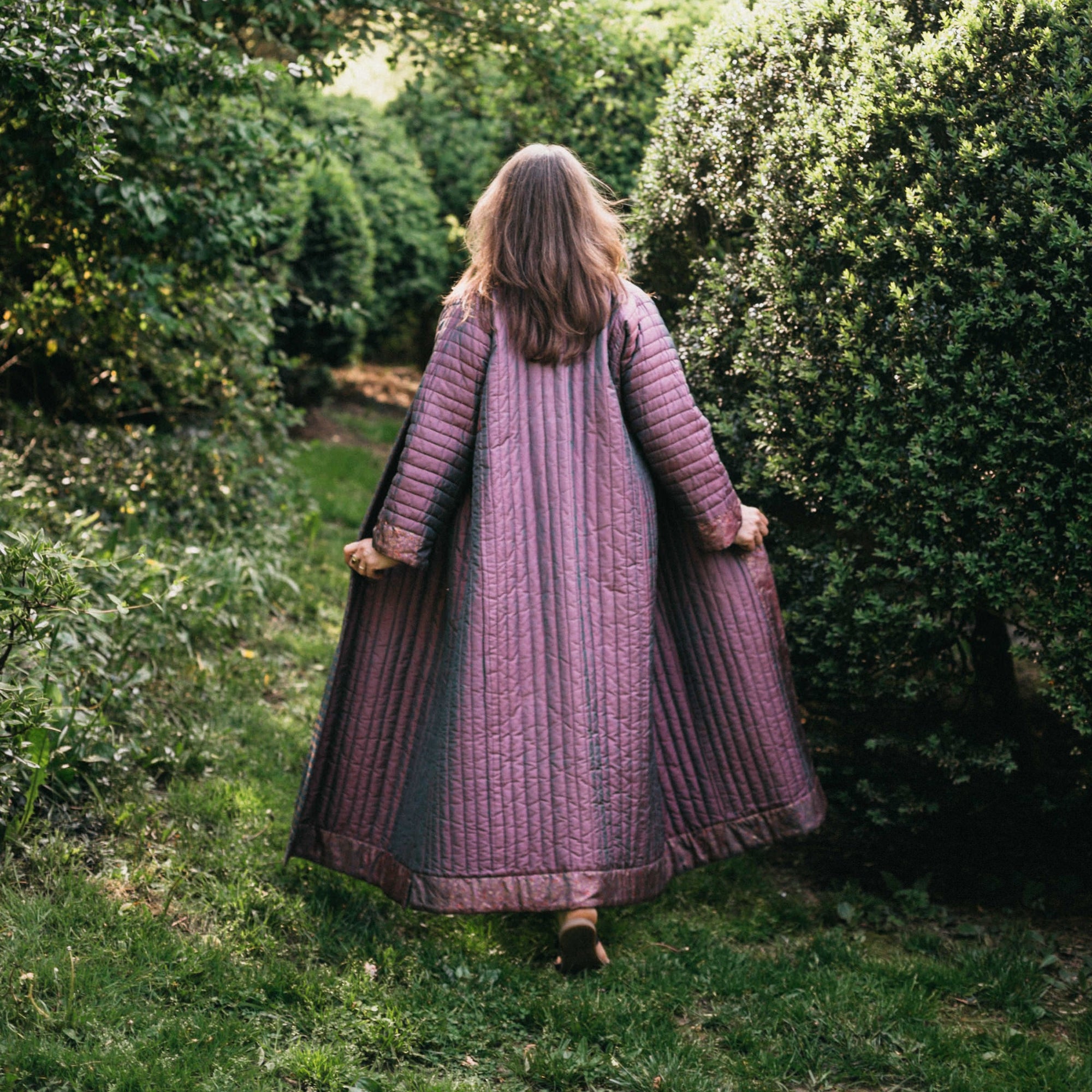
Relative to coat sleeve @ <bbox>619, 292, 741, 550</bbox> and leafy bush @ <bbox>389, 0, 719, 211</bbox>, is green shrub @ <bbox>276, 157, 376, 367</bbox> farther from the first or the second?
coat sleeve @ <bbox>619, 292, 741, 550</bbox>

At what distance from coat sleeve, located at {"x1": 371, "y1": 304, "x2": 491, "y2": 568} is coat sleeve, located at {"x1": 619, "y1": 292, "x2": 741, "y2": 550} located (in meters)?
0.40

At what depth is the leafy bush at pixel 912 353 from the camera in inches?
112

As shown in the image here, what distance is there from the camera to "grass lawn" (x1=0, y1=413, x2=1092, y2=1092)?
2580 millimetres

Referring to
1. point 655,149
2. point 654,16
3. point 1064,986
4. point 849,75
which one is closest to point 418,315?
point 654,16

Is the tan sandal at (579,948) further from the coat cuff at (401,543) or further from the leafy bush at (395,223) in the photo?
the leafy bush at (395,223)

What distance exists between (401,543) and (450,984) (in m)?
1.16

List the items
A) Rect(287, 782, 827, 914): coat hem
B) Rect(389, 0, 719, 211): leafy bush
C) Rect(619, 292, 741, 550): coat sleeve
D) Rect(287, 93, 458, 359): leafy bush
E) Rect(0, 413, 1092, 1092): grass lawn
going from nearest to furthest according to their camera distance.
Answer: Rect(0, 413, 1092, 1092): grass lawn
Rect(287, 782, 827, 914): coat hem
Rect(619, 292, 741, 550): coat sleeve
Rect(389, 0, 719, 211): leafy bush
Rect(287, 93, 458, 359): leafy bush

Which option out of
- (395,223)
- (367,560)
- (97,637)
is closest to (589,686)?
(367,560)

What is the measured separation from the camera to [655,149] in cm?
408

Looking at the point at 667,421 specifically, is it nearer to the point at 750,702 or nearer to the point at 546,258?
the point at 546,258

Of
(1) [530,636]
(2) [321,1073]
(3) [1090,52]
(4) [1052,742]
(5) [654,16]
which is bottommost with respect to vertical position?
(2) [321,1073]

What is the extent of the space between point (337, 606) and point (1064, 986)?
3678 mm

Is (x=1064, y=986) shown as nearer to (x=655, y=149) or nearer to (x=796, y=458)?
(x=796, y=458)

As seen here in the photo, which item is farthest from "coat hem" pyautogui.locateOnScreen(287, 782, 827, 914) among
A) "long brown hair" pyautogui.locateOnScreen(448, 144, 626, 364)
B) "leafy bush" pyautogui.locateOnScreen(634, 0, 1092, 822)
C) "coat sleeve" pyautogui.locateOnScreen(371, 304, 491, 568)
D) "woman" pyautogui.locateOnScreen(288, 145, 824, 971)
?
"long brown hair" pyautogui.locateOnScreen(448, 144, 626, 364)
